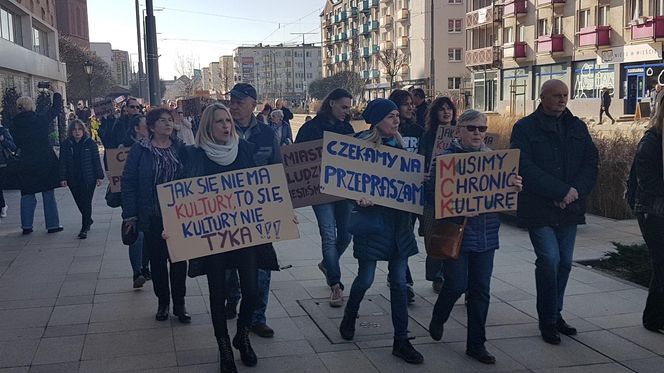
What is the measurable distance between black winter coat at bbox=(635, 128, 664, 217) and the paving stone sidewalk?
3.36 feet

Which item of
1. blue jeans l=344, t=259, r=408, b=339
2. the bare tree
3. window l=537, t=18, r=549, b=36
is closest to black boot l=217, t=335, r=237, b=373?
blue jeans l=344, t=259, r=408, b=339

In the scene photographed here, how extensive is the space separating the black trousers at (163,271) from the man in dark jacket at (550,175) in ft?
A: 9.27

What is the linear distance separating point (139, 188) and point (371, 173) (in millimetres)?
2003

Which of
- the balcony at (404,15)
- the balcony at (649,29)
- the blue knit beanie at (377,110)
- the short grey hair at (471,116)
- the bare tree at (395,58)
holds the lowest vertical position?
the short grey hair at (471,116)

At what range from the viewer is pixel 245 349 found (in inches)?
191

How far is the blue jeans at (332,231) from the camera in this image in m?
6.43

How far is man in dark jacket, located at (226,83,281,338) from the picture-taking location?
5.52m

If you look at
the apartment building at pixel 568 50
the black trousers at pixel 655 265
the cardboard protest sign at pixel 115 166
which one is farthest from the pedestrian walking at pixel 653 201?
the apartment building at pixel 568 50

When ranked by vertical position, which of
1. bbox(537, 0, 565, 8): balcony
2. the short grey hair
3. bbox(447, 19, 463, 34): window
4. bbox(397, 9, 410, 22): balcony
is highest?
bbox(397, 9, 410, 22): balcony

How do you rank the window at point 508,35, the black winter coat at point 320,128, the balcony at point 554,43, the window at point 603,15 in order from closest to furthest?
the black winter coat at point 320,128
the window at point 603,15
the balcony at point 554,43
the window at point 508,35

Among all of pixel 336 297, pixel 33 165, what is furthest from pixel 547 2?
pixel 336 297

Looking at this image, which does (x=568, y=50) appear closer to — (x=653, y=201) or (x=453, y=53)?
(x=453, y=53)

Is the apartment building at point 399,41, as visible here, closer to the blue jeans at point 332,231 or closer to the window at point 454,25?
the window at point 454,25

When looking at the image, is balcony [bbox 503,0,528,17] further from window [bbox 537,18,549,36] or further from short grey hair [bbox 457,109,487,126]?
short grey hair [bbox 457,109,487,126]
